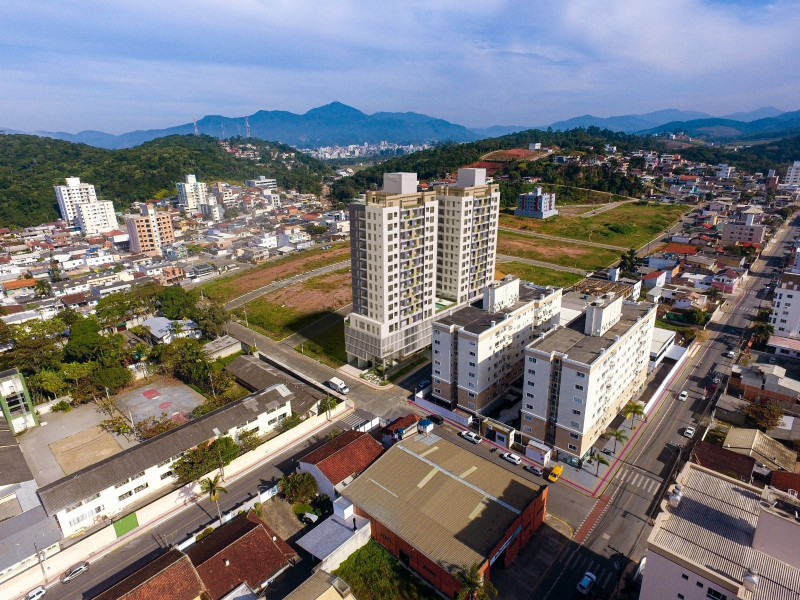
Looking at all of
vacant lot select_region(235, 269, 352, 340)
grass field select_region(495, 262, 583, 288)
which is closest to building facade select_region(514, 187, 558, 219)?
grass field select_region(495, 262, 583, 288)

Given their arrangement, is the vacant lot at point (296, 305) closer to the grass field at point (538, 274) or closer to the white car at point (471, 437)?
the grass field at point (538, 274)

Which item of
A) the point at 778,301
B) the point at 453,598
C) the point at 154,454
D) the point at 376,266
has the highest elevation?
the point at 376,266

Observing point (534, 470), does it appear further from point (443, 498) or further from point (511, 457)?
point (443, 498)

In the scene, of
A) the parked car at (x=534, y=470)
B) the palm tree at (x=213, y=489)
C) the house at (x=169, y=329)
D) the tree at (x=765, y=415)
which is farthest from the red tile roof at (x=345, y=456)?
the house at (x=169, y=329)

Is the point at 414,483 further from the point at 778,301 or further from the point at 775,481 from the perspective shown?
the point at 778,301

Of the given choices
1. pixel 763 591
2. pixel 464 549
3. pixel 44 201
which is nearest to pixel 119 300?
pixel 464 549

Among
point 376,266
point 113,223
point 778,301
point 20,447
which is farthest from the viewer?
point 113,223
